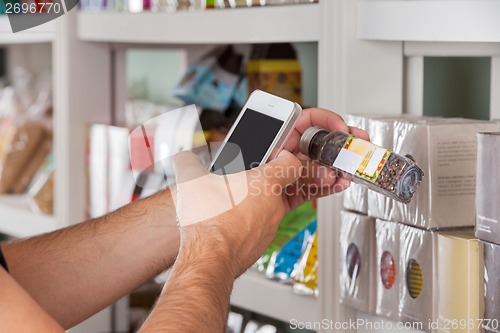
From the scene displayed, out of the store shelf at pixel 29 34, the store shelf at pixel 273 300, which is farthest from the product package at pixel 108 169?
the store shelf at pixel 273 300

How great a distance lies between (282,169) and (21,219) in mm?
1226

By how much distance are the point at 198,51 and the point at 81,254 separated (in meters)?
0.98

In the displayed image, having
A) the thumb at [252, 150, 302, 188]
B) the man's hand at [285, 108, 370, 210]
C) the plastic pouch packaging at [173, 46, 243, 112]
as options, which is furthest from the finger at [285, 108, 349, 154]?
the plastic pouch packaging at [173, 46, 243, 112]

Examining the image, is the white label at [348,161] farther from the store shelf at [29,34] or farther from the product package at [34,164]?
the product package at [34,164]

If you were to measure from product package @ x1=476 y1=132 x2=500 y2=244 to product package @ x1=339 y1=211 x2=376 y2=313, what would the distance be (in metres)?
0.22

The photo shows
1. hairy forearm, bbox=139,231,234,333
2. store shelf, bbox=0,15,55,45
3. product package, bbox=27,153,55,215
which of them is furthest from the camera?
product package, bbox=27,153,55,215

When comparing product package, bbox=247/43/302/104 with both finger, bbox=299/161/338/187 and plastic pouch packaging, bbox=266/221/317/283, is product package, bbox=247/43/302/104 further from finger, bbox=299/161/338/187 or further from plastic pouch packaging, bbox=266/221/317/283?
finger, bbox=299/161/338/187

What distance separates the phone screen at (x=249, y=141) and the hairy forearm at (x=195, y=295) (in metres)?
0.17

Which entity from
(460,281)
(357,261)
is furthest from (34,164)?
(460,281)

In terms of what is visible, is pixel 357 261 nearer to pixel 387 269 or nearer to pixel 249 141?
pixel 387 269

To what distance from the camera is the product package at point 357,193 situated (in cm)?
120

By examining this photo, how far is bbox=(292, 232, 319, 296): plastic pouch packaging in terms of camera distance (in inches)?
54.6

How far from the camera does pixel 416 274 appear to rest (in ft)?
3.72

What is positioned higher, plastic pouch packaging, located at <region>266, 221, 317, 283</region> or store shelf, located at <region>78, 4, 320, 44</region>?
store shelf, located at <region>78, 4, 320, 44</region>
